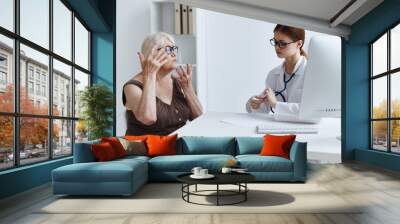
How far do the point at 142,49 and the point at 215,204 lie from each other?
16.2 ft

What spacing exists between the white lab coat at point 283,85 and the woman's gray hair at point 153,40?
224 centimetres

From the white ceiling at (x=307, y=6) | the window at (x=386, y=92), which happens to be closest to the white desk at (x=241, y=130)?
the window at (x=386, y=92)

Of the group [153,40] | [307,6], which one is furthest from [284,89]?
[153,40]

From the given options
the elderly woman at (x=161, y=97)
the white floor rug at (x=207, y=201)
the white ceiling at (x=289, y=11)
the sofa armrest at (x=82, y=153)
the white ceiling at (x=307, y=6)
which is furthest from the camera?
the elderly woman at (x=161, y=97)

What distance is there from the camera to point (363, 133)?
9.12 metres

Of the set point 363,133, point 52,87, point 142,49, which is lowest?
point 363,133

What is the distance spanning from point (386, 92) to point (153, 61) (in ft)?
16.1

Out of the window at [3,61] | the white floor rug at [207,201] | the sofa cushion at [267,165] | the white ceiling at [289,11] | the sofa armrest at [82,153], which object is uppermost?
the white ceiling at [289,11]

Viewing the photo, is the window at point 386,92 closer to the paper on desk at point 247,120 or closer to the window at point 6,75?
the paper on desk at point 247,120

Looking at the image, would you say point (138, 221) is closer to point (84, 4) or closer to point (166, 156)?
point (166, 156)

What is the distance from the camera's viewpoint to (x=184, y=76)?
838cm

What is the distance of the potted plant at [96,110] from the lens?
8305mm

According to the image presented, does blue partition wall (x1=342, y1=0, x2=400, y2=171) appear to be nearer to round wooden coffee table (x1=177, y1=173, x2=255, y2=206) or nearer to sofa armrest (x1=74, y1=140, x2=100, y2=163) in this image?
round wooden coffee table (x1=177, y1=173, x2=255, y2=206)

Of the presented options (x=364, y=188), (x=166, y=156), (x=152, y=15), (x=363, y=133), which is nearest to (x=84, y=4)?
(x=152, y=15)
